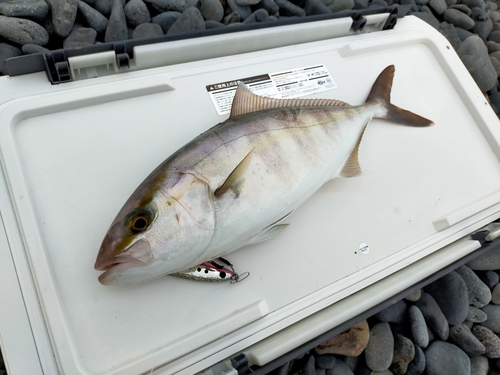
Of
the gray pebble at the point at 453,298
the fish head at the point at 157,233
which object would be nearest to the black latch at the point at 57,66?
the fish head at the point at 157,233

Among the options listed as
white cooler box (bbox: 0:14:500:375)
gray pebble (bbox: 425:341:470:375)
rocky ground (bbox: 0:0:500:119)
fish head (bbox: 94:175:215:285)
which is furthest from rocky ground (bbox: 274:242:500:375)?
rocky ground (bbox: 0:0:500:119)

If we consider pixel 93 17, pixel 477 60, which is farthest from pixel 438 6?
pixel 93 17

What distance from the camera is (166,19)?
1.67 m

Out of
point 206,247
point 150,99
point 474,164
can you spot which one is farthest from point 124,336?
point 474,164

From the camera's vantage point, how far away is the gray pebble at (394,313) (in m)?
1.57

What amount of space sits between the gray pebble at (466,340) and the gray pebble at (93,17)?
206 cm

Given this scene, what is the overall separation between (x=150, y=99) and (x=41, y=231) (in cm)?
53

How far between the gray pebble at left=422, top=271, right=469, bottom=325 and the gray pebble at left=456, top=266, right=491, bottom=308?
0.09m

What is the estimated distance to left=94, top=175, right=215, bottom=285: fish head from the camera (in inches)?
32.1

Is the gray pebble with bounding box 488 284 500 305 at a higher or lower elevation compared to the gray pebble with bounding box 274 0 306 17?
lower

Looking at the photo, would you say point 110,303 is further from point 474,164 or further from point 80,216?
point 474,164

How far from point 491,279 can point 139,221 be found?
1772 millimetres

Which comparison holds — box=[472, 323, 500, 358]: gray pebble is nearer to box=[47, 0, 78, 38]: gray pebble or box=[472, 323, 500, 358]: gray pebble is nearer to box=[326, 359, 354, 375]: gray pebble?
box=[326, 359, 354, 375]: gray pebble

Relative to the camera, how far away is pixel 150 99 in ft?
4.00
